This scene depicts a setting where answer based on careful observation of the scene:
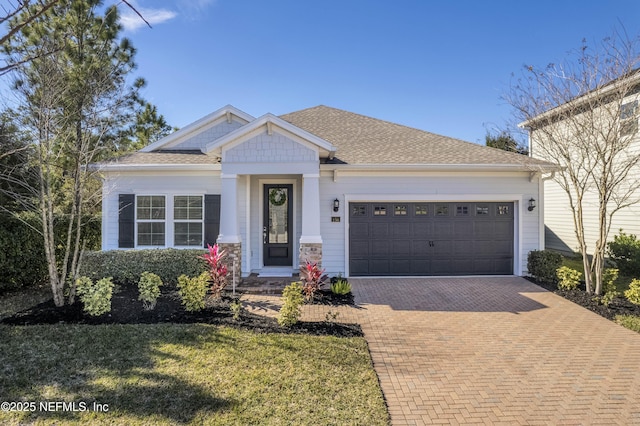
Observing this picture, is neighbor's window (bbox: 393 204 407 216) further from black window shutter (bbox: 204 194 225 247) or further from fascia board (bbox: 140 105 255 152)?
fascia board (bbox: 140 105 255 152)

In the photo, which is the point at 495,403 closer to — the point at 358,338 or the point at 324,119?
the point at 358,338

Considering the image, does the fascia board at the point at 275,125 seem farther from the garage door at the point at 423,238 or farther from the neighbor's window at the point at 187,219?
the garage door at the point at 423,238

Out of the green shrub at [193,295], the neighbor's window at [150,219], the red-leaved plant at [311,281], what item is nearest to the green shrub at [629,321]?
the red-leaved plant at [311,281]

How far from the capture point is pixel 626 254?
34.6 feet

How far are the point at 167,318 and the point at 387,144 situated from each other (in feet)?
27.1

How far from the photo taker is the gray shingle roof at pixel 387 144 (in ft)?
32.4

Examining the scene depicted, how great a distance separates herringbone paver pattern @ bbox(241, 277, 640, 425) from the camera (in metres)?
3.70

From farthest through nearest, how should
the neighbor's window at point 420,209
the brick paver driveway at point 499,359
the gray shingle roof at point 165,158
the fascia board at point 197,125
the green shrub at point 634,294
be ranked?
the fascia board at point 197,125
the neighbor's window at point 420,209
the gray shingle roof at point 165,158
the green shrub at point 634,294
the brick paver driveway at point 499,359

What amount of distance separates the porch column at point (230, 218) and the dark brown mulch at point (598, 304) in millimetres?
8299

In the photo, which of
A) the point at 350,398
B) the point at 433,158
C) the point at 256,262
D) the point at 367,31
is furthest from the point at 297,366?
the point at 367,31

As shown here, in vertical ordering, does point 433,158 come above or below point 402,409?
above

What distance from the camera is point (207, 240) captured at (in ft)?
32.3

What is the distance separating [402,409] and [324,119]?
11555mm

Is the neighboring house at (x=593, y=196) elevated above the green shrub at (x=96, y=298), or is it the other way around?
the neighboring house at (x=593, y=196)
